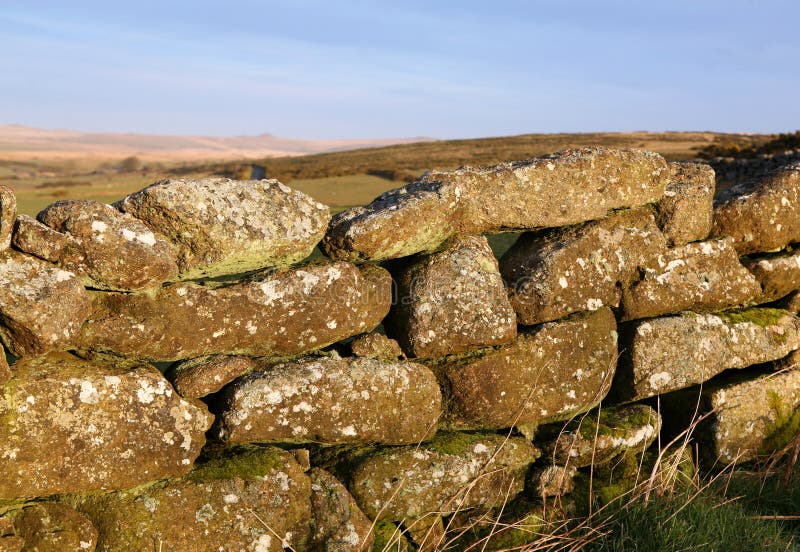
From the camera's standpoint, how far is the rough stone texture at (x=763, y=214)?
21.1 feet

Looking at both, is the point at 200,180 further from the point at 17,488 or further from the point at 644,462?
the point at 644,462

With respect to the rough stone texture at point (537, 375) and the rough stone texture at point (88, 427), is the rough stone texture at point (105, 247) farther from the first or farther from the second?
the rough stone texture at point (537, 375)

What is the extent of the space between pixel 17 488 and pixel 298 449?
5.43 feet

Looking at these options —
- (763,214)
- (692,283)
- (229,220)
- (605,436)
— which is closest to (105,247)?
(229,220)

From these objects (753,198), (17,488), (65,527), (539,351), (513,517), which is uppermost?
(753,198)

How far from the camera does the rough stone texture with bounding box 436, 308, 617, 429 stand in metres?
4.94

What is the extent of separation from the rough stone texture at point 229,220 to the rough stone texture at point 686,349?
286 centimetres

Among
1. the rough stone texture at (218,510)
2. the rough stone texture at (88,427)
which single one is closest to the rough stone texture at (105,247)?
the rough stone texture at (88,427)

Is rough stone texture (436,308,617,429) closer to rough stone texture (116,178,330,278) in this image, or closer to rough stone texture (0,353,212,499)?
rough stone texture (116,178,330,278)

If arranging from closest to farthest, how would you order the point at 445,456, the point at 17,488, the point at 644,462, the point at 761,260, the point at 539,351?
the point at 17,488, the point at 445,456, the point at 539,351, the point at 644,462, the point at 761,260

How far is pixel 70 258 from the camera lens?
3.84 meters

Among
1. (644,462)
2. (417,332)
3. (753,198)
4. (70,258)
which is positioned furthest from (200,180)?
(753,198)

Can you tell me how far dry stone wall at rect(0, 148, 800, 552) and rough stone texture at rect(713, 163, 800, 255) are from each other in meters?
0.03

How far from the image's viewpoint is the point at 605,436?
5.25 m
